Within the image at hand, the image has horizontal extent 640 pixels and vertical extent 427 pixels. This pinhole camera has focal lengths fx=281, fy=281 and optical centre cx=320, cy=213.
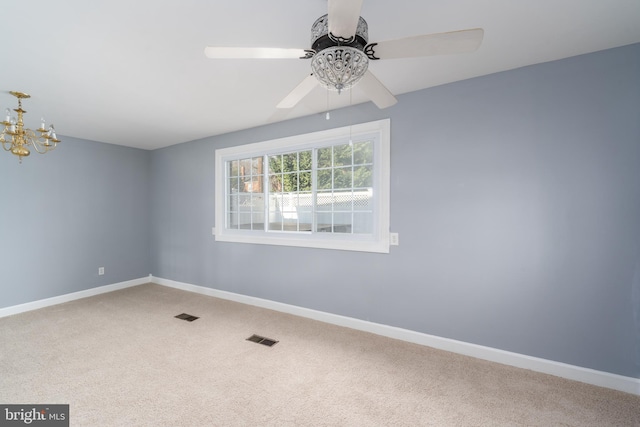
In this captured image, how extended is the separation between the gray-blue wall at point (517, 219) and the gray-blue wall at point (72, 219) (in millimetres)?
3538

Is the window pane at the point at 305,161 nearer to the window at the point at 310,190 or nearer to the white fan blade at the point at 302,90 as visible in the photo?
the window at the point at 310,190

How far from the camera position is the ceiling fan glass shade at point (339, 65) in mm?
1214

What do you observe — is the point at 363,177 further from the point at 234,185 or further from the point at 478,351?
the point at 234,185

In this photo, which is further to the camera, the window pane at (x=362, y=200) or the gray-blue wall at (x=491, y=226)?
the window pane at (x=362, y=200)

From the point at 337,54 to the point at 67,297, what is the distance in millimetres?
4980

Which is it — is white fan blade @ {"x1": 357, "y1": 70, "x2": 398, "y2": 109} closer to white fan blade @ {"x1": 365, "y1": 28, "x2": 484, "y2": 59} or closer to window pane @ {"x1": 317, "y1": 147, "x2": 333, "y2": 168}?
white fan blade @ {"x1": 365, "y1": 28, "x2": 484, "y2": 59}

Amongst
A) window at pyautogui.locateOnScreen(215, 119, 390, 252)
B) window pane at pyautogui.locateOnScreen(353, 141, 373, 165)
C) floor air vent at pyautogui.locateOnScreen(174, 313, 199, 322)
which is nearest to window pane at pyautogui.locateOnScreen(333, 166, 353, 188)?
window at pyautogui.locateOnScreen(215, 119, 390, 252)

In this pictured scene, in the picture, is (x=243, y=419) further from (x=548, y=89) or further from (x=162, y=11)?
(x=548, y=89)

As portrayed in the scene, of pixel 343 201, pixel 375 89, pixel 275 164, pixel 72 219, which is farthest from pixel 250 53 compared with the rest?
pixel 72 219

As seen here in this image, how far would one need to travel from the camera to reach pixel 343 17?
104cm

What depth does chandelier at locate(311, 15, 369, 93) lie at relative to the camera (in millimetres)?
1211

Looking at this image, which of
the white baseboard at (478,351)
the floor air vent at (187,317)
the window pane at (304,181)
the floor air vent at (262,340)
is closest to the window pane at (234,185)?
the window pane at (304,181)

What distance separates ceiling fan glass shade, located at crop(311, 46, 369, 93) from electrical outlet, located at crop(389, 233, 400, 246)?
1785 mm

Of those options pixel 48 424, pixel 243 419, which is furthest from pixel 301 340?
pixel 48 424
